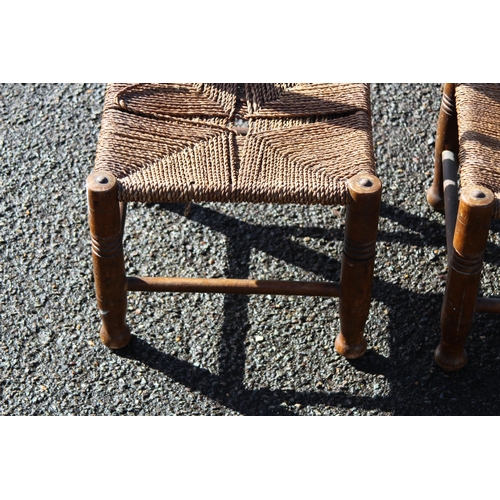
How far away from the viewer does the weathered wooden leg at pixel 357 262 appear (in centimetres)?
170

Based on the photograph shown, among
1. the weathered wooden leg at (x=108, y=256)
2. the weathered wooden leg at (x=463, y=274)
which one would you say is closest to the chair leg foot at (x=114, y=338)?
the weathered wooden leg at (x=108, y=256)

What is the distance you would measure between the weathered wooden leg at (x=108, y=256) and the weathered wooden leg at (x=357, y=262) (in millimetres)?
433

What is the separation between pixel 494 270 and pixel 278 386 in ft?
1.93

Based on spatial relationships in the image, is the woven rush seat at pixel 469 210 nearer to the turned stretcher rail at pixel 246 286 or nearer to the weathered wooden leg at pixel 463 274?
the weathered wooden leg at pixel 463 274

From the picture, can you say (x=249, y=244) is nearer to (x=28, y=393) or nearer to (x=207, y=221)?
(x=207, y=221)

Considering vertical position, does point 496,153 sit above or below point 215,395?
above

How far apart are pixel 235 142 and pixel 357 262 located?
330 millimetres

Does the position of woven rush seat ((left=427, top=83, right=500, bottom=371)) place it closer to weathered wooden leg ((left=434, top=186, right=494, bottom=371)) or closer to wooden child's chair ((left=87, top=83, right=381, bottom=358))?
weathered wooden leg ((left=434, top=186, right=494, bottom=371))

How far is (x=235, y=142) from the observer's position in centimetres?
182

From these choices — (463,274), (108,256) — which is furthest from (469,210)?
(108,256)

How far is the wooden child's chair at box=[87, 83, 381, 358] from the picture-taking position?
1.71 metres

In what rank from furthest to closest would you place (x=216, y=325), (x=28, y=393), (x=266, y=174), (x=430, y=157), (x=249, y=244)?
(x=430, y=157)
(x=249, y=244)
(x=216, y=325)
(x=28, y=393)
(x=266, y=174)

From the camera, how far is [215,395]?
191 centimetres

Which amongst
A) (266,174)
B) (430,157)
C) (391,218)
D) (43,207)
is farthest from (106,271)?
(430,157)
